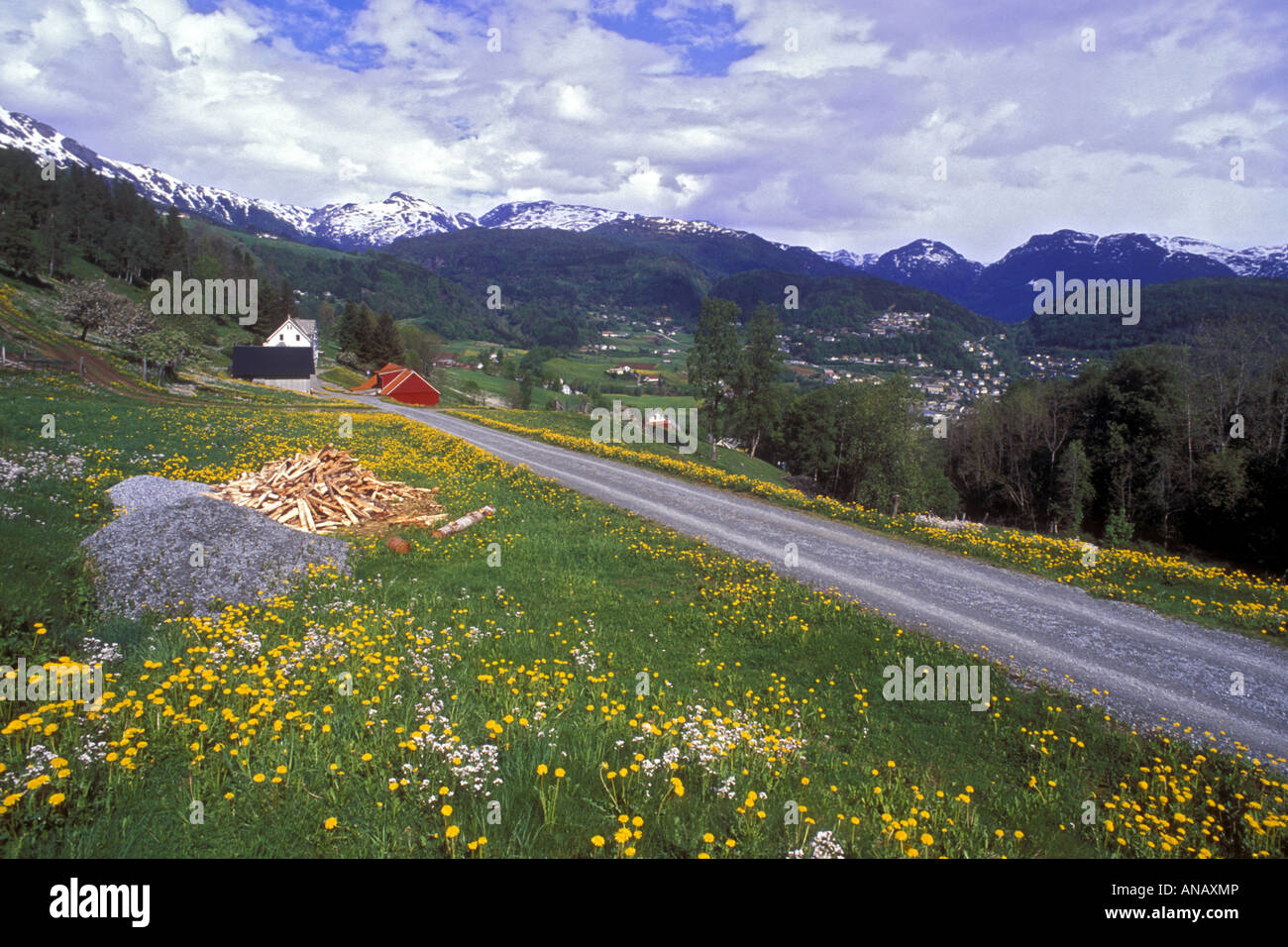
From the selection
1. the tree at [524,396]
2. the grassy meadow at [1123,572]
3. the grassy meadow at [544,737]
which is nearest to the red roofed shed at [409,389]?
the tree at [524,396]

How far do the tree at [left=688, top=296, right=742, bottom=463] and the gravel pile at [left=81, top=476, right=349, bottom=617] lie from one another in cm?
4354

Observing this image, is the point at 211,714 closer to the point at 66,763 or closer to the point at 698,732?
the point at 66,763

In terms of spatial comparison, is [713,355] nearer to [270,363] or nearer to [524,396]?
[524,396]

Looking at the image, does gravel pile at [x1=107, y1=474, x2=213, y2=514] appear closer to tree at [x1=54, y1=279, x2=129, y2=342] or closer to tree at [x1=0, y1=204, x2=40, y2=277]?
tree at [x1=54, y1=279, x2=129, y2=342]

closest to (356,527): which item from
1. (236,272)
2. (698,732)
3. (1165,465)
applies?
(698,732)

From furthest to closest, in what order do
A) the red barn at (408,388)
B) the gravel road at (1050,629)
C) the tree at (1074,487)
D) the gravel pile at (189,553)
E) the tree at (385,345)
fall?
1. the tree at (385,345)
2. the red barn at (408,388)
3. the tree at (1074,487)
4. the gravel pile at (189,553)
5. the gravel road at (1050,629)

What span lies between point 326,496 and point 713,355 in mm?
44334

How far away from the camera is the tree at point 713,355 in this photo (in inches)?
2162

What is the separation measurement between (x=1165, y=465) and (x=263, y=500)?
185 feet

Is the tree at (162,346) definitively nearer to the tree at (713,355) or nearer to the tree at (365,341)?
the tree at (713,355)

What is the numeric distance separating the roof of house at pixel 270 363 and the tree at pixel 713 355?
62.3m

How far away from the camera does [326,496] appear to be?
16.9 metres

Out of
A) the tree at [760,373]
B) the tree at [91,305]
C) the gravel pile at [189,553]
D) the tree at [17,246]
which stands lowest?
the gravel pile at [189,553]

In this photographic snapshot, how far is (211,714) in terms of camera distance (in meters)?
5.88
